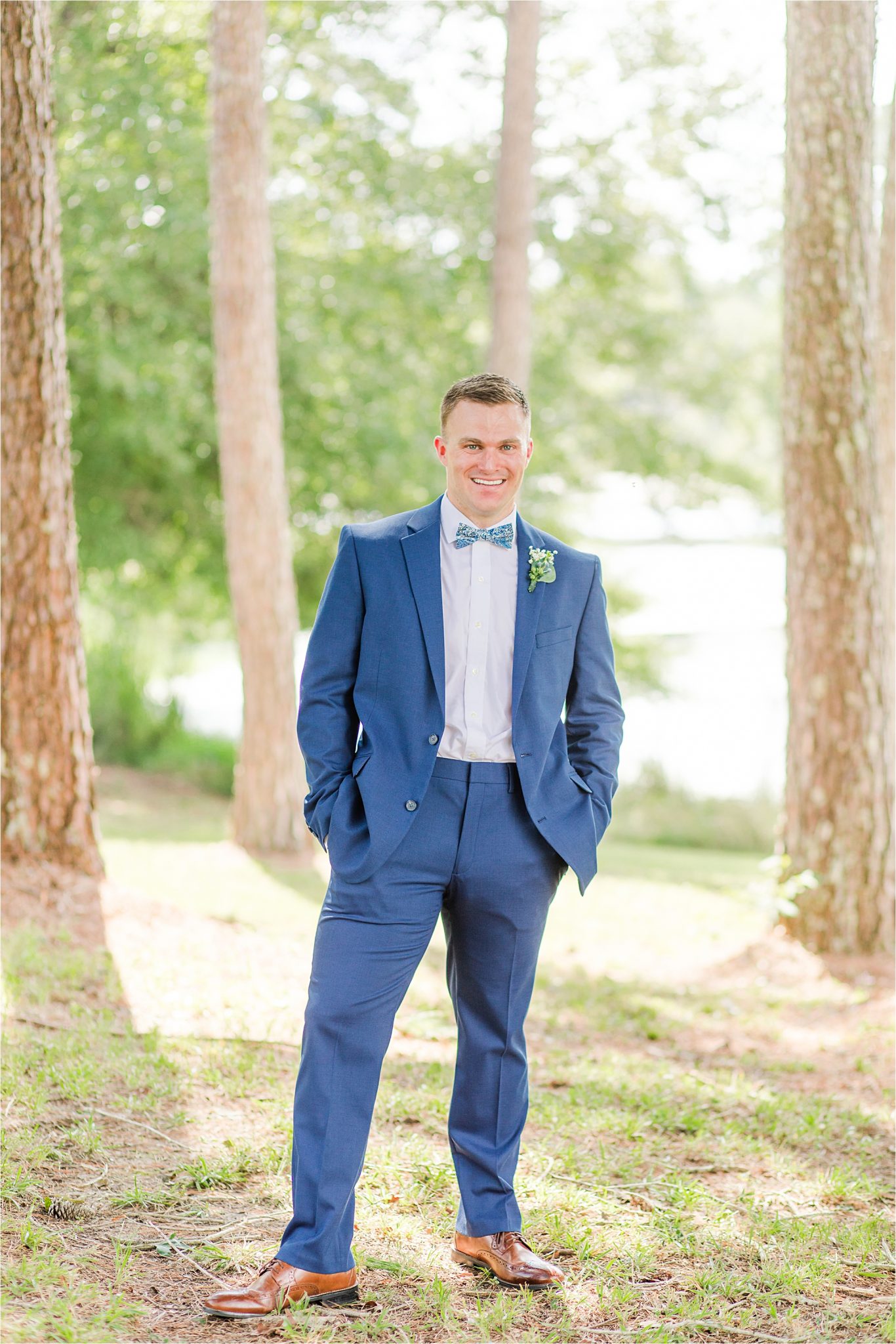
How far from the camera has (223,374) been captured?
947 centimetres

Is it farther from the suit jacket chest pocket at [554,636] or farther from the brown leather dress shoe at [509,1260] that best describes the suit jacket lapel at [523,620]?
the brown leather dress shoe at [509,1260]

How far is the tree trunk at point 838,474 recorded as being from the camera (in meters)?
6.73

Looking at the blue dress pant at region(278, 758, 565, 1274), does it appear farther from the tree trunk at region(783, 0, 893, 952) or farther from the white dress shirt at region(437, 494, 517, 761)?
the tree trunk at region(783, 0, 893, 952)

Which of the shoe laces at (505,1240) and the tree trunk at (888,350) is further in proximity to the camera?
the tree trunk at (888,350)

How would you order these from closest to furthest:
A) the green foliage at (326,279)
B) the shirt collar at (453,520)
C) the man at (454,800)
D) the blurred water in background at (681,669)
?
1. the man at (454,800)
2. the shirt collar at (453,520)
3. the green foliage at (326,279)
4. the blurred water in background at (681,669)

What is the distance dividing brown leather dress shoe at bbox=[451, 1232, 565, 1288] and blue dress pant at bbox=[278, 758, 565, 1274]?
0.42 m

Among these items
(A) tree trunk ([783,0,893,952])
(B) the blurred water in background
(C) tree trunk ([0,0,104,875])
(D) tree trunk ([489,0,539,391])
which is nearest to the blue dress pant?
(C) tree trunk ([0,0,104,875])

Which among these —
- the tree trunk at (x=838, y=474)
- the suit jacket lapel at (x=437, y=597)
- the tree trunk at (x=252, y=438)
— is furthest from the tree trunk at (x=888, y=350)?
the suit jacket lapel at (x=437, y=597)

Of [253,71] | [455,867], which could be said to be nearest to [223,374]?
[253,71]

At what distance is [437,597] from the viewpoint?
10.3ft

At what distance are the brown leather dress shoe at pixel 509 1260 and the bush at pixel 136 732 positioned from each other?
11.8 metres

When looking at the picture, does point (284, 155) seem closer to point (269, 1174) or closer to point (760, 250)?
point (760, 250)

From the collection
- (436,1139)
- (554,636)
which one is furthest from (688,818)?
(554,636)

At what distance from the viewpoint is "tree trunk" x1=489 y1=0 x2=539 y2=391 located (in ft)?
34.0
